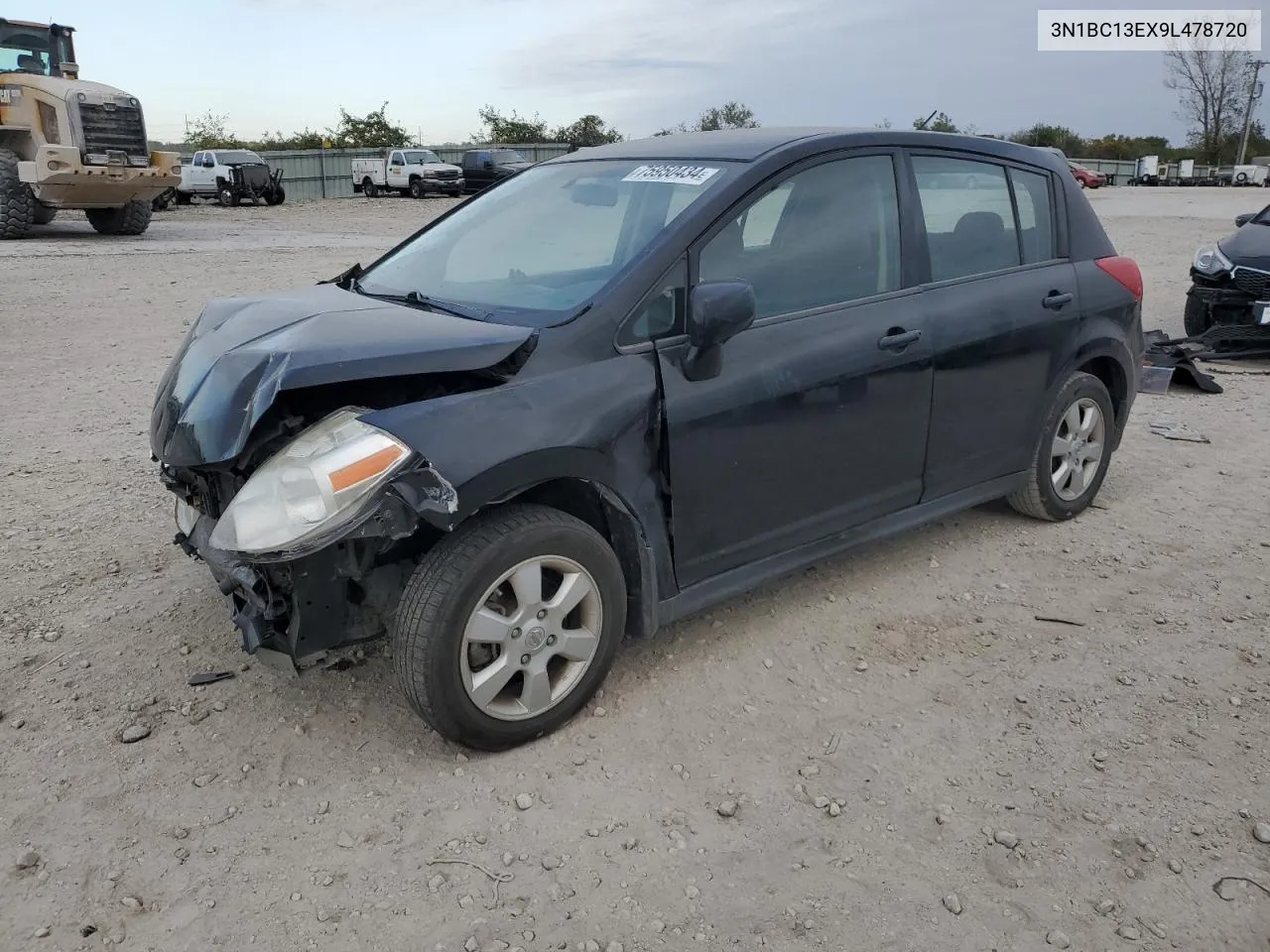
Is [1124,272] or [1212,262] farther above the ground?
[1124,272]

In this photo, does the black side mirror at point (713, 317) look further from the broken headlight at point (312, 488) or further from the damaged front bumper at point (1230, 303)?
the damaged front bumper at point (1230, 303)

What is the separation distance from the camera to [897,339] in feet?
12.2

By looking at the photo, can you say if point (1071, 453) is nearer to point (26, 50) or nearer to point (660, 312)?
point (660, 312)

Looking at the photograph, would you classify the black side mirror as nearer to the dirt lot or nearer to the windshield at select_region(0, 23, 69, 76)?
the dirt lot

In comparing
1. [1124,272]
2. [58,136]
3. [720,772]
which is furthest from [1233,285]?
[58,136]

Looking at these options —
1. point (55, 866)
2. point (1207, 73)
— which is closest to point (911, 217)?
point (55, 866)

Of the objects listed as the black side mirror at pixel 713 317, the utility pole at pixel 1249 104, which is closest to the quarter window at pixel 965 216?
the black side mirror at pixel 713 317

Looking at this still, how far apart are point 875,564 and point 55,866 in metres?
3.15

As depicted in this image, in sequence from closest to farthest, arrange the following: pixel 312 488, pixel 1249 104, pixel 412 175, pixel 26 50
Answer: pixel 312 488 → pixel 26 50 → pixel 412 175 → pixel 1249 104

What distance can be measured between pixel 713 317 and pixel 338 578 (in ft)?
4.31

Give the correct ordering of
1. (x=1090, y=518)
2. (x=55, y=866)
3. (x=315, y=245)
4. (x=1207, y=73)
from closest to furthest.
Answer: (x=55, y=866)
(x=1090, y=518)
(x=315, y=245)
(x=1207, y=73)

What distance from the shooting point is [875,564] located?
14.3ft

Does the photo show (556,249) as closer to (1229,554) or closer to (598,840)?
(598,840)

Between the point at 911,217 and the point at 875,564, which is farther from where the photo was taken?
the point at 875,564
